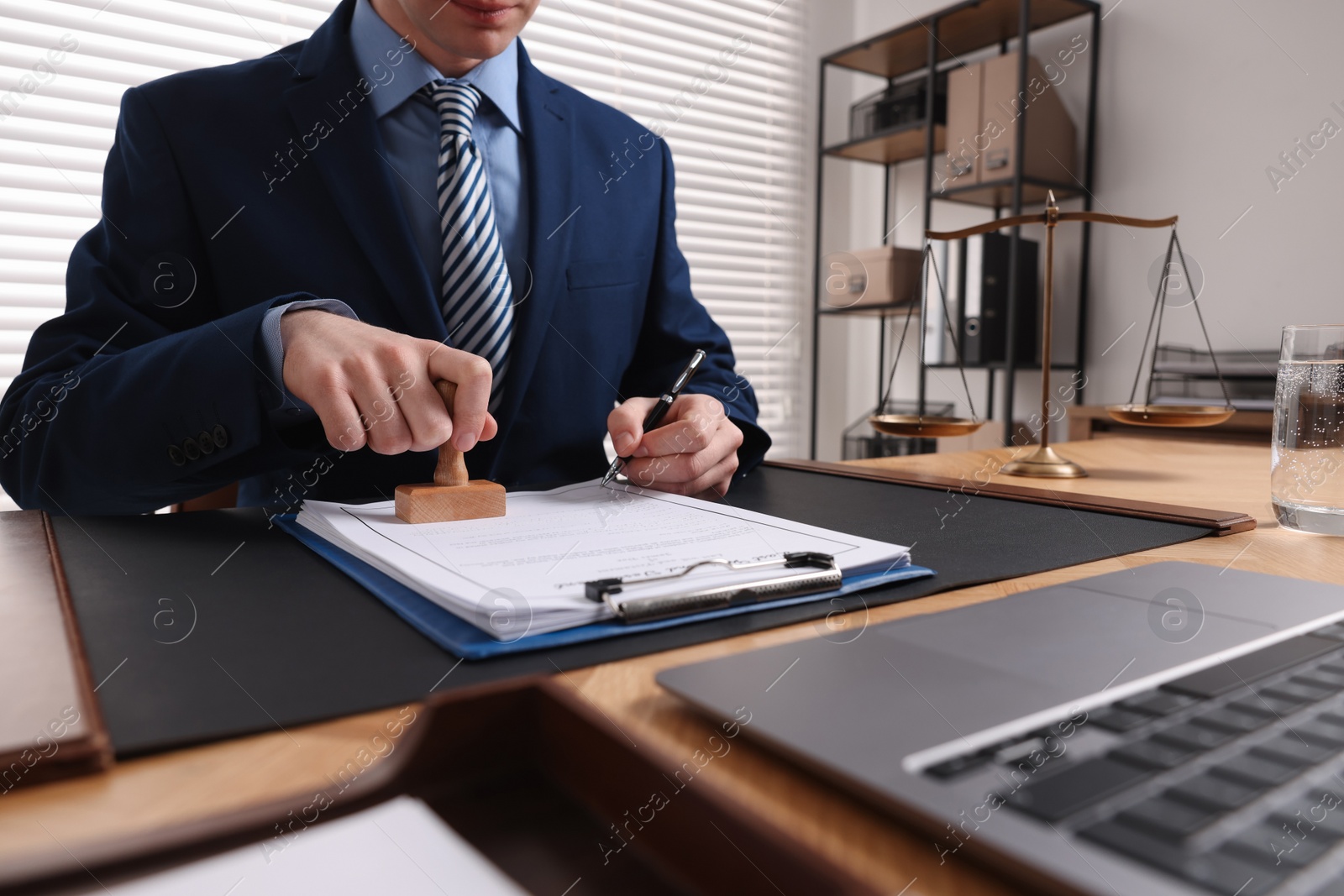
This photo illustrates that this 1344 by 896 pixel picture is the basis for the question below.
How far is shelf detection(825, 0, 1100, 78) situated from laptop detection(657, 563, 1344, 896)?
256 cm

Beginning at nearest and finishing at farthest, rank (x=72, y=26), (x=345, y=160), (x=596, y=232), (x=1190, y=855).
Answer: (x=1190, y=855), (x=345, y=160), (x=596, y=232), (x=72, y=26)

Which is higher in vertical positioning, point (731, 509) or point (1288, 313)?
point (1288, 313)

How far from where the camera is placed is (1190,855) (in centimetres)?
21

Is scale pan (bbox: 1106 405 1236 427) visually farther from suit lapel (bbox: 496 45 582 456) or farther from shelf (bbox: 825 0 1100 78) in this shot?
shelf (bbox: 825 0 1100 78)

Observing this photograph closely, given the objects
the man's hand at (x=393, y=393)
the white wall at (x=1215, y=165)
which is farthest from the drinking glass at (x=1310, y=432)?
the white wall at (x=1215, y=165)

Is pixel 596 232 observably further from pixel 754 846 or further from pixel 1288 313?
pixel 1288 313

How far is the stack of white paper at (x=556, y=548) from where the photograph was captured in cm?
44

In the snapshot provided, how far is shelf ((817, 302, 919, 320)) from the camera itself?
9.46ft

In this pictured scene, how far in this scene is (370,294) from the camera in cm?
109

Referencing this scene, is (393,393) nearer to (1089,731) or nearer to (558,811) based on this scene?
(558,811)

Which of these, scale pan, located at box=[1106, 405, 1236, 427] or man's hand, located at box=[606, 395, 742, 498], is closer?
man's hand, located at box=[606, 395, 742, 498]

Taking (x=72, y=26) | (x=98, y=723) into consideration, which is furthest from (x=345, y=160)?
(x=72, y=26)

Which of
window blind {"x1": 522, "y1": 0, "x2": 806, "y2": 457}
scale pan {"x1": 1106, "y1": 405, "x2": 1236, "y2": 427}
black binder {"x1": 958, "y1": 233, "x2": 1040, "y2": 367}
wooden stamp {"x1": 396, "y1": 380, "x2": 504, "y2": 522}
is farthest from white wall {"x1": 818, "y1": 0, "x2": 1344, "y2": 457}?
wooden stamp {"x1": 396, "y1": 380, "x2": 504, "y2": 522}

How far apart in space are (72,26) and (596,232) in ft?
5.58
